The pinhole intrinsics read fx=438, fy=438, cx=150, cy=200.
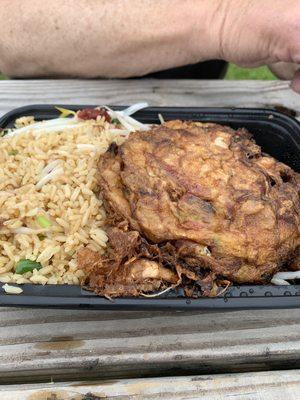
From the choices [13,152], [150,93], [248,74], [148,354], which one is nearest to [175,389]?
[148,354]

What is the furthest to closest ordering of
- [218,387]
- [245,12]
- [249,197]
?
1. [245,12]
2. [249,197]
3. [218,387]

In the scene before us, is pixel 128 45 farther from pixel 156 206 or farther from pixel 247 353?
pixel 247 353

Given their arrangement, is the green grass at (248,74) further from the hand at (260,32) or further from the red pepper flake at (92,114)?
the red pepper flake at (92,114)

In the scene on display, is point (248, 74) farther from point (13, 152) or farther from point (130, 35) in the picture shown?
point (13, 152)

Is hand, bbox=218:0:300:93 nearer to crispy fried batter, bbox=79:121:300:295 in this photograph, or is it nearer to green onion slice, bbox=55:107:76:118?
crispy fried batter, bbox=79:121:300:295

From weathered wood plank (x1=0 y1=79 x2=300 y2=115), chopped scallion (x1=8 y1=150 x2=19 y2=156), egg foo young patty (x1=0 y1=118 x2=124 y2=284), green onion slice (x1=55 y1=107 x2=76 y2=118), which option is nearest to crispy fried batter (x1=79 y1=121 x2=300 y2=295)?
egg foo young patty (x1=0 y1=118 x2=124 y2=284)

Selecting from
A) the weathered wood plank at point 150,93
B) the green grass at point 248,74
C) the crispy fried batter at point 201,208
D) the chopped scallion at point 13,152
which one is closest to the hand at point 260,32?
the weathered wood plank at point 150,93

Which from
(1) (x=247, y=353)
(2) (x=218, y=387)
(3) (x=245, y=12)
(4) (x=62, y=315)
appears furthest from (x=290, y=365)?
(3) (x=245, y=12)
